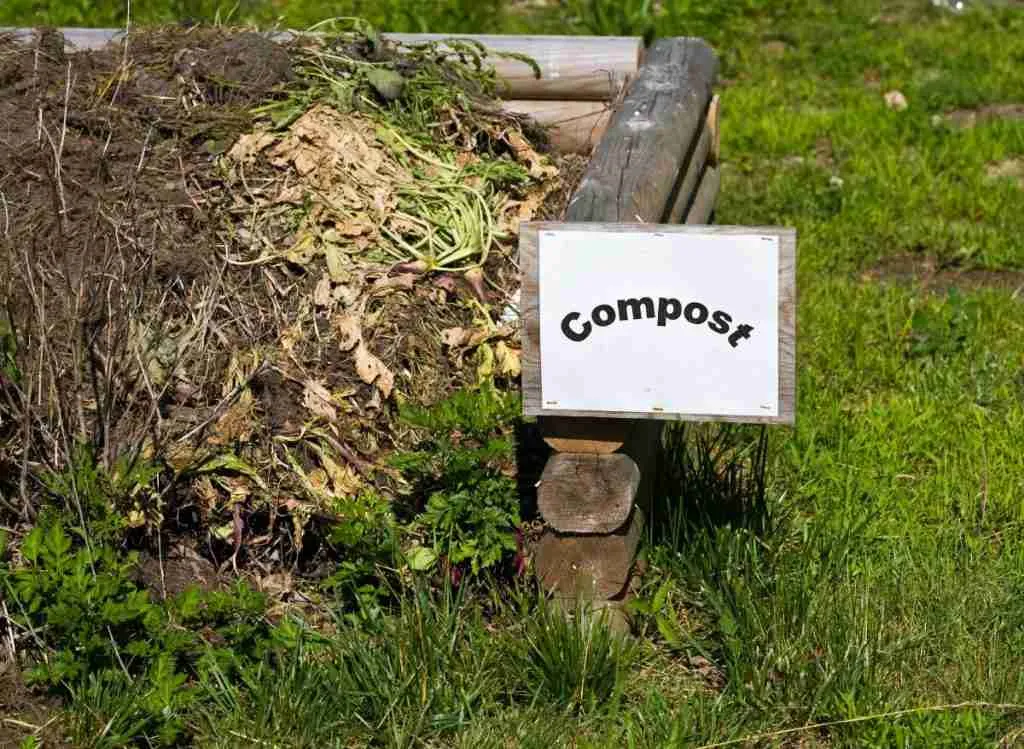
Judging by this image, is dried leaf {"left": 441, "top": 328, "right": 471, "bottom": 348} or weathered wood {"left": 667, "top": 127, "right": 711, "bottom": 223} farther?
weathered wood {"left": 667, "top": 127, "right": 711, "bottom": 223}

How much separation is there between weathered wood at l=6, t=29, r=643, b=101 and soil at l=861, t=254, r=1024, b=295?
4.70 feet

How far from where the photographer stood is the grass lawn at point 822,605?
3600 millimetres

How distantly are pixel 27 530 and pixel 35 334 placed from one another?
497mm

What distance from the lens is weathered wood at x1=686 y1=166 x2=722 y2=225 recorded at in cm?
588

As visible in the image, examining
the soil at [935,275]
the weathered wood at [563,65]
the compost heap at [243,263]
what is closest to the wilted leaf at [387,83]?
the compost heap at [243,263]

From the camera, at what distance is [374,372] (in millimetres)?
4438

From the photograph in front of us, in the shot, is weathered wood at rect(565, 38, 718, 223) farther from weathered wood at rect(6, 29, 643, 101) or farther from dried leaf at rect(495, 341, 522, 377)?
dried leaf at rect(495, 341, 522, 377)

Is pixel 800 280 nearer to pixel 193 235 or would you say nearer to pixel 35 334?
pixel 193 235

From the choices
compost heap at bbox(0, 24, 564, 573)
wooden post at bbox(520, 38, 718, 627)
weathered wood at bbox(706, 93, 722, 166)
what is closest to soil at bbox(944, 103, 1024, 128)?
weathered wood at bbox(706, 93, 722, 166)

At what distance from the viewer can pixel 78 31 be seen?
6.36m

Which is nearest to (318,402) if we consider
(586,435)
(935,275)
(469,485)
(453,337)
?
(453,337)

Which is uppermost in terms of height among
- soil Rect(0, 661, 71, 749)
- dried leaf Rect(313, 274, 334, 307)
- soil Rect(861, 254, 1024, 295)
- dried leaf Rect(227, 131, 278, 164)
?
dried leaf Rect(227, 131, 278, 164)

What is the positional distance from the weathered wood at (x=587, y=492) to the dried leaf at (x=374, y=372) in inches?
30.6

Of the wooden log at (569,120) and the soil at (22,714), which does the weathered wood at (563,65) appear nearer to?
the wooden log at (569,120)
